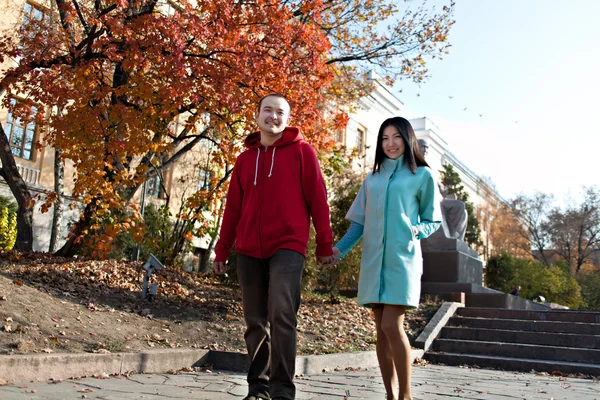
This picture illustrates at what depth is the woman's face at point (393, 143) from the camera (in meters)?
4.07

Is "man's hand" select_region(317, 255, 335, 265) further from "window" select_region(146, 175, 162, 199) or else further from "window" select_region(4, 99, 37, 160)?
"window" select_region(146, 175, 162, 199)

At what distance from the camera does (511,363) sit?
8656mm

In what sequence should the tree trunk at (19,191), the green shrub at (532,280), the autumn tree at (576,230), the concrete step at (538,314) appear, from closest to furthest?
the concrete step at (538,314) < the tree trunk at (19,191) < the green shrub at (532,280) < the autumn tree at (576,230)

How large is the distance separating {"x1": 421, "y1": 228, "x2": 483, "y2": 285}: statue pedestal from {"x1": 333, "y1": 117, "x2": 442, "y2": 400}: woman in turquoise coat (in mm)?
10963

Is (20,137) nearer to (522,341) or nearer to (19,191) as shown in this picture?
(19,191)

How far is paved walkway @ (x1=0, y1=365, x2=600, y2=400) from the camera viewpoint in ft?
13.8

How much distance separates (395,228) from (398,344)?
2.37 ft

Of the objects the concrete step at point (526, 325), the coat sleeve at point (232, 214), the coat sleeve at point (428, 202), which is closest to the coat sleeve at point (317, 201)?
the coat sleeve at point (232, 214)

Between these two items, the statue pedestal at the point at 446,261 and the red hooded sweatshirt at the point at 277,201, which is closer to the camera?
the red hooded sweatshirt at the point at 277,201

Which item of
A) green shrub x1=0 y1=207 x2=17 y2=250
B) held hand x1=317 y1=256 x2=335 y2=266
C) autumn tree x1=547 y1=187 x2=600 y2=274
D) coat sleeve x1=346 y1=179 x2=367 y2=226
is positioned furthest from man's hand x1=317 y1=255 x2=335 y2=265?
autumn tree x1=547 y1=187 x2=600 y2=274

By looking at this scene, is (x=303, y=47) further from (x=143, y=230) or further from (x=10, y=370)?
(x=10, y=370)

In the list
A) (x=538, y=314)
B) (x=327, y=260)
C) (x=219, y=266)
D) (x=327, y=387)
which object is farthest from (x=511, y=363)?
(x=219, y=266)

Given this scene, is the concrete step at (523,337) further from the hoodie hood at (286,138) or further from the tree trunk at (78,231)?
the hoodie hood at (286,138)

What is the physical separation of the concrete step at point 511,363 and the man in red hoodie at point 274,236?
5.91 m
